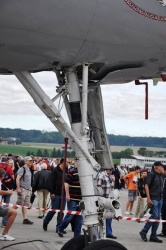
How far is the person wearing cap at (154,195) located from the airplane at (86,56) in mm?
4333

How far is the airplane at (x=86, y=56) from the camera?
600 cm

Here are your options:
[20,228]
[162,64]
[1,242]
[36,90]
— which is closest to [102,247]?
[36,90]

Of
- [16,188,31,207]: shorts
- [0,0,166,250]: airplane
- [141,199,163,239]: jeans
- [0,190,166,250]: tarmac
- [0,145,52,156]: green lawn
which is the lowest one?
[0,190,166,250]: tarmac

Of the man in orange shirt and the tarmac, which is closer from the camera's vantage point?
the tarmac

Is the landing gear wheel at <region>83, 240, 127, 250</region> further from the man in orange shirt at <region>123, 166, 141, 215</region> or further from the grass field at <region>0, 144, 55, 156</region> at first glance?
the grass field at <region>0, 144, 55, 156</region>

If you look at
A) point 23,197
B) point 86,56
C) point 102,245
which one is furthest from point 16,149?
point 102,245

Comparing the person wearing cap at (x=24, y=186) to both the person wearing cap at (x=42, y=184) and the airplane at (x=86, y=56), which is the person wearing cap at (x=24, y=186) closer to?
the person wearing cap at (x=42, y=184)

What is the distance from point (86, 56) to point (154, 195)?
559cm

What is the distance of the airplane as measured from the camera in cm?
600

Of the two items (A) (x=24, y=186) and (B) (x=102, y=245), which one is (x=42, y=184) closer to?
(A) (x=24, y=186)

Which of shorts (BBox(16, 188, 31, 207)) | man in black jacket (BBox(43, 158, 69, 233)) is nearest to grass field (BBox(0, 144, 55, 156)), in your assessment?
shorts (BBox(16, 188, 31, 207))

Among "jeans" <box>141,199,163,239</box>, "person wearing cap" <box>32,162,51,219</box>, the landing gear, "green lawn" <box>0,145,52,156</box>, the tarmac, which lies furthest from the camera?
"green lawn" <box>0,145,52,156</box>

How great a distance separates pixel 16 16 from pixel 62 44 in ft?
2.50

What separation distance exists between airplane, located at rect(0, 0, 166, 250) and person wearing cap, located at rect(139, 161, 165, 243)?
4.33m
